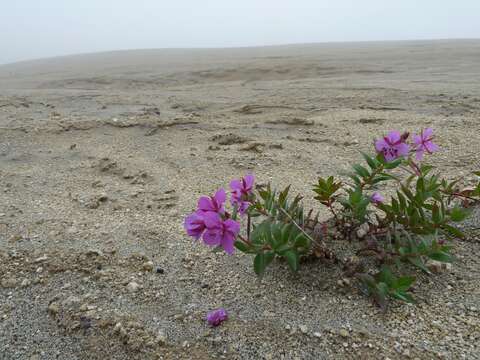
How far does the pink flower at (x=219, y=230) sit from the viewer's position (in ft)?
3.97

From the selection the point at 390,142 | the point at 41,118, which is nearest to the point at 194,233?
the point at 390,142

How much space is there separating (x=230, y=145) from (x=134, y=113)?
1.68 meters

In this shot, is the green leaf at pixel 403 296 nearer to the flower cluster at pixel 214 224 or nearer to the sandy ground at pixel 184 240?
the sandy ground at pixel 184 240

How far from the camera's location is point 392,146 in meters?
1.61

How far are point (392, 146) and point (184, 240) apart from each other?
110 centimetres

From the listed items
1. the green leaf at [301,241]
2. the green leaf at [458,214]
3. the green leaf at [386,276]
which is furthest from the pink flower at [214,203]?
the green leaf at [458,214]

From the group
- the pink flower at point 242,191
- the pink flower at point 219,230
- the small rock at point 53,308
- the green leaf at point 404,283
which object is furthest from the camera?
the small rock at point 53,308

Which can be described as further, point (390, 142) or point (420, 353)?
point (390, 142)

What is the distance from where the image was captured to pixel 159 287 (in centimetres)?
167

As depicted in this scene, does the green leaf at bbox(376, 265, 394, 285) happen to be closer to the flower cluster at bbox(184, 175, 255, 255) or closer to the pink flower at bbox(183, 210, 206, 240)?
the flower cluster at bbox(184, 175, 255, 255)

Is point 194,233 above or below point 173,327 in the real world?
above

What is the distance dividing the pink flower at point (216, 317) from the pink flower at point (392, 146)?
2.98ft

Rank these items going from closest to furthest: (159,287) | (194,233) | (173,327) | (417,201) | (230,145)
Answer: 1. (194,233)
2. (173,327)
3. (417,201)
4. (159,287)
5. (230,145)

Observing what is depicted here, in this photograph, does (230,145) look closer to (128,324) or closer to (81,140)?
(81,140)
